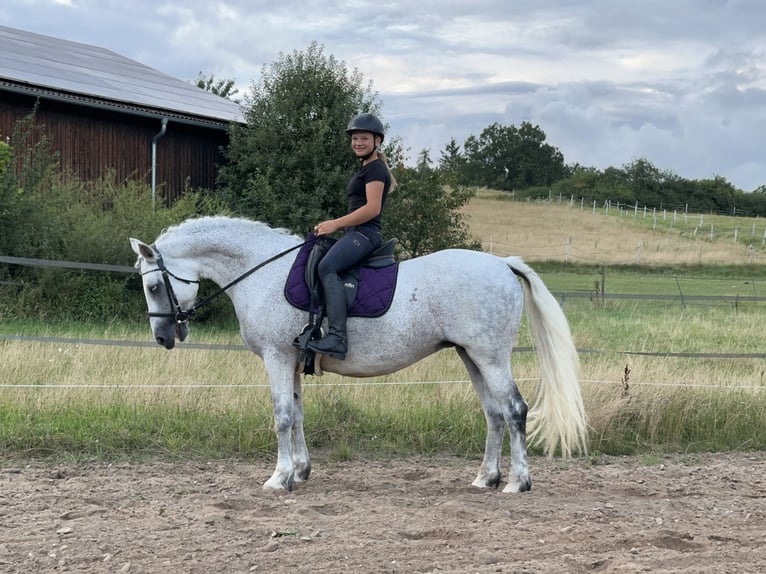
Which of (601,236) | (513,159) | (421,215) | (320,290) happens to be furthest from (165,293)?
(513,159)

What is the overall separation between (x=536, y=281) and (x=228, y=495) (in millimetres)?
2737

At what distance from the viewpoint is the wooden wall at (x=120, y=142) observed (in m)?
19.5

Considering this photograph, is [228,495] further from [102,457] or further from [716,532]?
[716,532]

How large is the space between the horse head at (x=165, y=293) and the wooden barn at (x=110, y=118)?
13166mm

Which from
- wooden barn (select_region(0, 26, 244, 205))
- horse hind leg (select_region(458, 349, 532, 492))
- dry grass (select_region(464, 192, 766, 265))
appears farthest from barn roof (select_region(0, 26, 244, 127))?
dry grass (select_region(464, 192, 766, 265))

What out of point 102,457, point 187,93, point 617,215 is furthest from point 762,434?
point 617,215

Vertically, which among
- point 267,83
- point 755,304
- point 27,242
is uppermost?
point 267,83

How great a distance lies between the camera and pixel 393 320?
5.95m

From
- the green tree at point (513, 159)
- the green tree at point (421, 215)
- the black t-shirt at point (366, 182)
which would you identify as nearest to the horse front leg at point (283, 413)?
the black t-shirt at point (366, 182)

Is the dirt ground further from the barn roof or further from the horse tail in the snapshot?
the barn roof

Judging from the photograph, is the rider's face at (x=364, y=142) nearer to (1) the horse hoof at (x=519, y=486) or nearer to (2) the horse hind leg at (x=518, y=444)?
(2) the horse hind leg at (x=518, y=444)

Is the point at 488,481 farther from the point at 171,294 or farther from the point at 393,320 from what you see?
the point at 171,294

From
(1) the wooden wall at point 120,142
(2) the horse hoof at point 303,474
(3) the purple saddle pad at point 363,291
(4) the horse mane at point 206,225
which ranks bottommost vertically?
(2) the horse hoof at point 303,474

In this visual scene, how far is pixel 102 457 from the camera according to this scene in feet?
22.1
